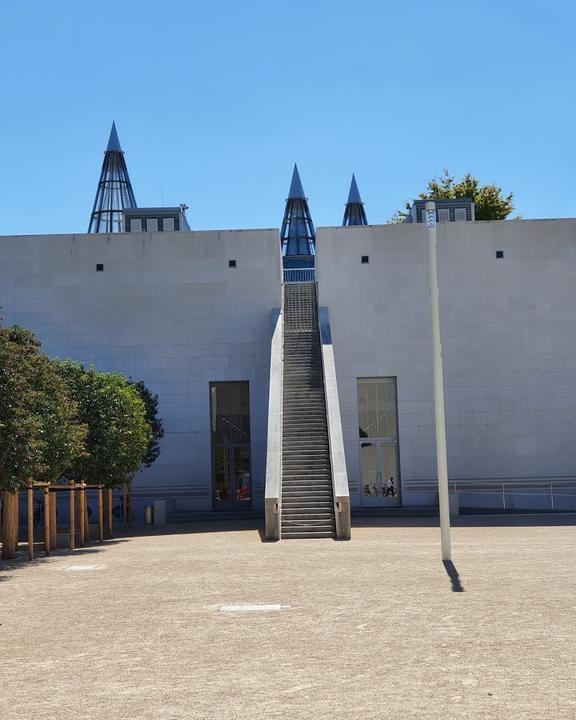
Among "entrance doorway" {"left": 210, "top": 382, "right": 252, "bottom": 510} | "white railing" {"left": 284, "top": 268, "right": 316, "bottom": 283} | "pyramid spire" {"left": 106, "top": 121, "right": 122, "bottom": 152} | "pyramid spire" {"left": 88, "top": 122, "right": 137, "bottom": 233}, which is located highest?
"pyramid spire" {"left": 106, "top": 121, "right": 122, "bottom": 152}

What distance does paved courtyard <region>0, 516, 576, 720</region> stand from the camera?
7348 millimetres

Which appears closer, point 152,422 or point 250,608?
point 250,608

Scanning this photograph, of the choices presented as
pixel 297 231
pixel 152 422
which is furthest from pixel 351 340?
A: pixel 297 231

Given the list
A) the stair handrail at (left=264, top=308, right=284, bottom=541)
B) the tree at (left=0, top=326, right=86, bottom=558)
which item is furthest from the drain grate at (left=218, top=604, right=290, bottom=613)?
the stair handrail at (left=264, top=308, right=284, bottom=541)

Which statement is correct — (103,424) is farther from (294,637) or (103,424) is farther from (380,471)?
(294,637)

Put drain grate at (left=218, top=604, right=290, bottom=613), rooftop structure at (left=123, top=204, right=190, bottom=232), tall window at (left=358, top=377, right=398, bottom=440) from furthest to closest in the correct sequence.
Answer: rooftop structure at (left=123, top=204, right=190, bottom=232) → tall window at (left=358, top=377, right=398, bottom=440) → drain grate at (left=218, top=604, right=290, bottom=613)

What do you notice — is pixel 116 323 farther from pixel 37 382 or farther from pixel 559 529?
pixel 559 529

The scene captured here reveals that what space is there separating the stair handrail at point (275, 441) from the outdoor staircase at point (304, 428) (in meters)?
0.47

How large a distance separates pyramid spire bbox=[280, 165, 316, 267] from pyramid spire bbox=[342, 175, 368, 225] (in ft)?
10.9

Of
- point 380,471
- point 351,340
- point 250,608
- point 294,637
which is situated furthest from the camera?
point 351,340

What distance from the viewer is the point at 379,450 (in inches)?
1478

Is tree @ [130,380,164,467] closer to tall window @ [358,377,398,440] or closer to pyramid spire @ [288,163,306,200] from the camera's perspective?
tall window @ [358,377,398,440]

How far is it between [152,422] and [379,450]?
28.5 feet

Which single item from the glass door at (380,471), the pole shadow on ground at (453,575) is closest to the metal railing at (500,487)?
the glass door at (380,471)
